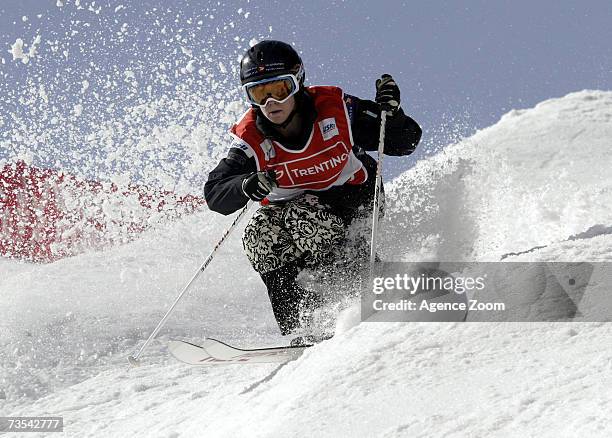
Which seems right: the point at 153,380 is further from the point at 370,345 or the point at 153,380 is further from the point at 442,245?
the point at 442,245

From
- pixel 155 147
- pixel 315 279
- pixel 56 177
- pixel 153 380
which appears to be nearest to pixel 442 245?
pixel 315 279

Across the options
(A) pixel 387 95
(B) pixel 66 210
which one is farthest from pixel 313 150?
(B) pixel 66 210

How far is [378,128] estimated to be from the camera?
4645mm

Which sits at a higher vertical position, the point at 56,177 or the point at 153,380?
the point at 56,177

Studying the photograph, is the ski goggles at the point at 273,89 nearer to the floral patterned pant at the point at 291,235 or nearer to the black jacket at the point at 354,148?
the black jacket at the point at 354,148

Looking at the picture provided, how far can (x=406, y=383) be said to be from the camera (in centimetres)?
256

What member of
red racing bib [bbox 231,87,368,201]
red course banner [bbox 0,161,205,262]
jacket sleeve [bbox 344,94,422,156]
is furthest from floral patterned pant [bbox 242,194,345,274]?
red course banner [bbox 0,161,205,262]

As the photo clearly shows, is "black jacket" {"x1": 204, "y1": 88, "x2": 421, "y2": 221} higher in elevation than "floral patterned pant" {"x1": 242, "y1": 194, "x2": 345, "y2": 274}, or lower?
higher

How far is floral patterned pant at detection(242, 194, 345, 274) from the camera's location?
4.30m

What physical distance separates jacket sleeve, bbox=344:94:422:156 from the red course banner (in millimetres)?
5417

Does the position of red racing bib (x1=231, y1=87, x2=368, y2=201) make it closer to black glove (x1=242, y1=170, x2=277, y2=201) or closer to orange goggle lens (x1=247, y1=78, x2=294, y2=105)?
orange goggle lens (x1=247, y1=78, x2=294, y2=105)

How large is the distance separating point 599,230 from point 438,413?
2161 mm

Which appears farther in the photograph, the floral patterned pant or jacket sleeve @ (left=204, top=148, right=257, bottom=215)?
the floral patterned pant

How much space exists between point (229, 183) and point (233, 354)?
3.02 ft
